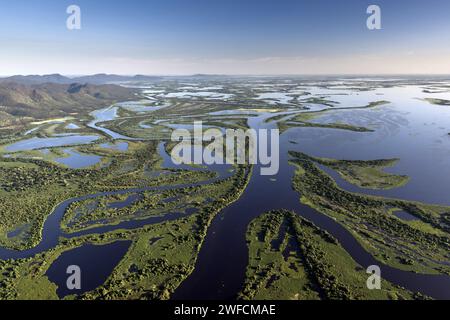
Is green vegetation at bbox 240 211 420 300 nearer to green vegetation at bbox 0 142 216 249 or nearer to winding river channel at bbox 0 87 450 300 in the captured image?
winding river channel at bbox 0 87 450 300

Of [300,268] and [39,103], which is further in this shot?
[39,103]

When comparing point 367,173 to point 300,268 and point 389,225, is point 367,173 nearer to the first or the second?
point 389,225

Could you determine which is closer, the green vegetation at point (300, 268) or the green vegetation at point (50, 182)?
the green vegetation at point (300, 268)

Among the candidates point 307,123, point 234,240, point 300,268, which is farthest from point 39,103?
point 300,268
